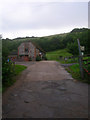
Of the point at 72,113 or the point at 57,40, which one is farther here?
the point at 57,40

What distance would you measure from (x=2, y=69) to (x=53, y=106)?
3.16 m

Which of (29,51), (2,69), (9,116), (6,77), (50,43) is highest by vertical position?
(50,43)

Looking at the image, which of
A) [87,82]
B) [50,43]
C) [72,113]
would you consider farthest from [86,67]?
[50,43]

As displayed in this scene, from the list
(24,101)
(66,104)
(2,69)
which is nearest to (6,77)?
(2,69)

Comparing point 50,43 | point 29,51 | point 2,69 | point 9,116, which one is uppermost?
point 50,43

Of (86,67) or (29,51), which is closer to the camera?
(86,67)

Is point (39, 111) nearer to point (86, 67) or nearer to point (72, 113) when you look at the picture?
point (72, 113)

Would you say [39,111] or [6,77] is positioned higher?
[6,77]

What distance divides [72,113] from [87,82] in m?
3.92

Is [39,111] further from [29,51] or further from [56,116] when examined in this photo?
[29,51]

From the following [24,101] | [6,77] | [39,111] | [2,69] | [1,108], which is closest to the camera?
[39,111]

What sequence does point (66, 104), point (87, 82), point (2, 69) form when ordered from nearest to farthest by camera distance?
point (66, 104)
point (2, 69)
point (87, 82)

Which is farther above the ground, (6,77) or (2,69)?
(2,69)

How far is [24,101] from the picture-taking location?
4.26 meters
